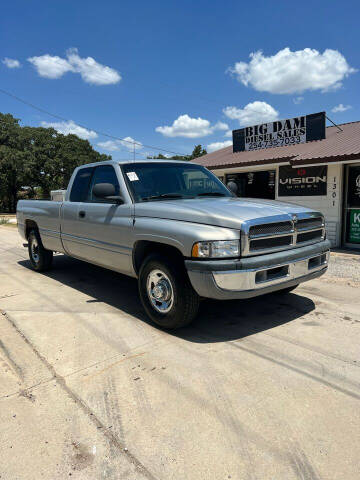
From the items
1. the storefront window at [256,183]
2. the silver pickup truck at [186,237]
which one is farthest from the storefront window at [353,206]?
the silver pickup truck at [186,237]

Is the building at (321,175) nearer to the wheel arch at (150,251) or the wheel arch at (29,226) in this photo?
the wheel arch at (29,226)

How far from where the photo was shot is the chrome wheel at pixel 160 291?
3.68 meters

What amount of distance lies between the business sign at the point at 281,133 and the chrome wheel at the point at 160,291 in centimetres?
1007

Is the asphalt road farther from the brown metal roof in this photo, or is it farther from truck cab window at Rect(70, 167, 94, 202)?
the brown metal roof

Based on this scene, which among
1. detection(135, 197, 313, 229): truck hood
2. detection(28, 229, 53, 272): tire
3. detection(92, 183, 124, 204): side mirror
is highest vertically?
detection(92, 183, 124, 204): side mirror

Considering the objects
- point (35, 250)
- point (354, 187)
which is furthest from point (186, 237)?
point (354, 187)

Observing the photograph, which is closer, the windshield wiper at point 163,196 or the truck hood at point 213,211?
the truck hood at point 213,211

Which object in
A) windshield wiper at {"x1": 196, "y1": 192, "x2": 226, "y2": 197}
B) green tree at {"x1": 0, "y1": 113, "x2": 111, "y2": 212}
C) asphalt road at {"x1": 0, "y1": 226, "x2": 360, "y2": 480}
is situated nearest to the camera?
asphalt road at {"x1": 0, "y1": 226, "x2": 360, "y2": 480}

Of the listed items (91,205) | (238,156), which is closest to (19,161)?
(238,156)

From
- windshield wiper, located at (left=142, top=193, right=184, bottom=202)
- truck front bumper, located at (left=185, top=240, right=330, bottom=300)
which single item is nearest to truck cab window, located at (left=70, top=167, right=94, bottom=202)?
windshield wiper, located at (left=142, top=193, right=184, bottom=202)

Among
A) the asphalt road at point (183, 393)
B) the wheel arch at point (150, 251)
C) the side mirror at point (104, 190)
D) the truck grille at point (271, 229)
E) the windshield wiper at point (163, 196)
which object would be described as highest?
the side mirror at point (104, 190)

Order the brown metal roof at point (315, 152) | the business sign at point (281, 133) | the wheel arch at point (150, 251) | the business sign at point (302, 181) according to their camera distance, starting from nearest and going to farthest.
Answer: the wheel arch at point (150, 251)
the brown metal roof at point (315, 152)
the business sign at point (302, 181)
the business sign at point (281, 133)

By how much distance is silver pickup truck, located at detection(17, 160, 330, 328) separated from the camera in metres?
3.29

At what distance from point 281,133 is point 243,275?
11.0 m
